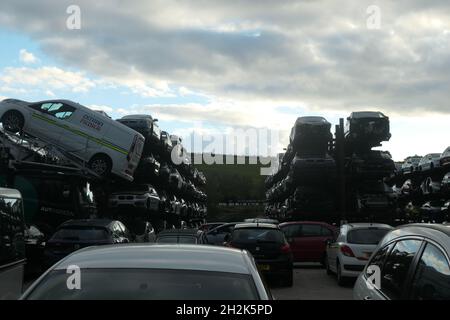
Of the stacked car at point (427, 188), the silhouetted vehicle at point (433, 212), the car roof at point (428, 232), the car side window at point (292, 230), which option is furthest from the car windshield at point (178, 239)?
the silhouetted vehicle at point (433, 212)

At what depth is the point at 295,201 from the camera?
34000 mm

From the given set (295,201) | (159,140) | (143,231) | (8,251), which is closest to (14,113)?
(143,231)

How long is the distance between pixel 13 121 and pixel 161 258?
70.1 ft

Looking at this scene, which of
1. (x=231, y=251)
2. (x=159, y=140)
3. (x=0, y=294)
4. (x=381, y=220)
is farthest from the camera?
(x=159, y=140)

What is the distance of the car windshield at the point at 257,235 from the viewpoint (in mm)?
14977

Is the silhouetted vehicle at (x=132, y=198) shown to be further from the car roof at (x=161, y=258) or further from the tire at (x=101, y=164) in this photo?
the car roof at (x=161, y=258)

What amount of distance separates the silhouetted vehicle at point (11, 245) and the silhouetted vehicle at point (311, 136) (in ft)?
90.8

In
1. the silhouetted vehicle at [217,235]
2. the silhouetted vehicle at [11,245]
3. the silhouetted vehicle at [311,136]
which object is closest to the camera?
the silhouetted vehicle at [11,245]

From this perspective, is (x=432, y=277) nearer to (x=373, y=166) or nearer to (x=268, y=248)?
(x=268, y=248)

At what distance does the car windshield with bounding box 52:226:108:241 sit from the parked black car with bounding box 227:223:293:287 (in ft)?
10.4

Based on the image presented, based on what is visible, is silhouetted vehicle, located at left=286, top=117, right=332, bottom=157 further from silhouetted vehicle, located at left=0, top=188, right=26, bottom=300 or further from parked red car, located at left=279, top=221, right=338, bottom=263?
silhouetted vehicle, located at left=0, top=188, right=26, bottom=300

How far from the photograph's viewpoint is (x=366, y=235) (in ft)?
48.3
